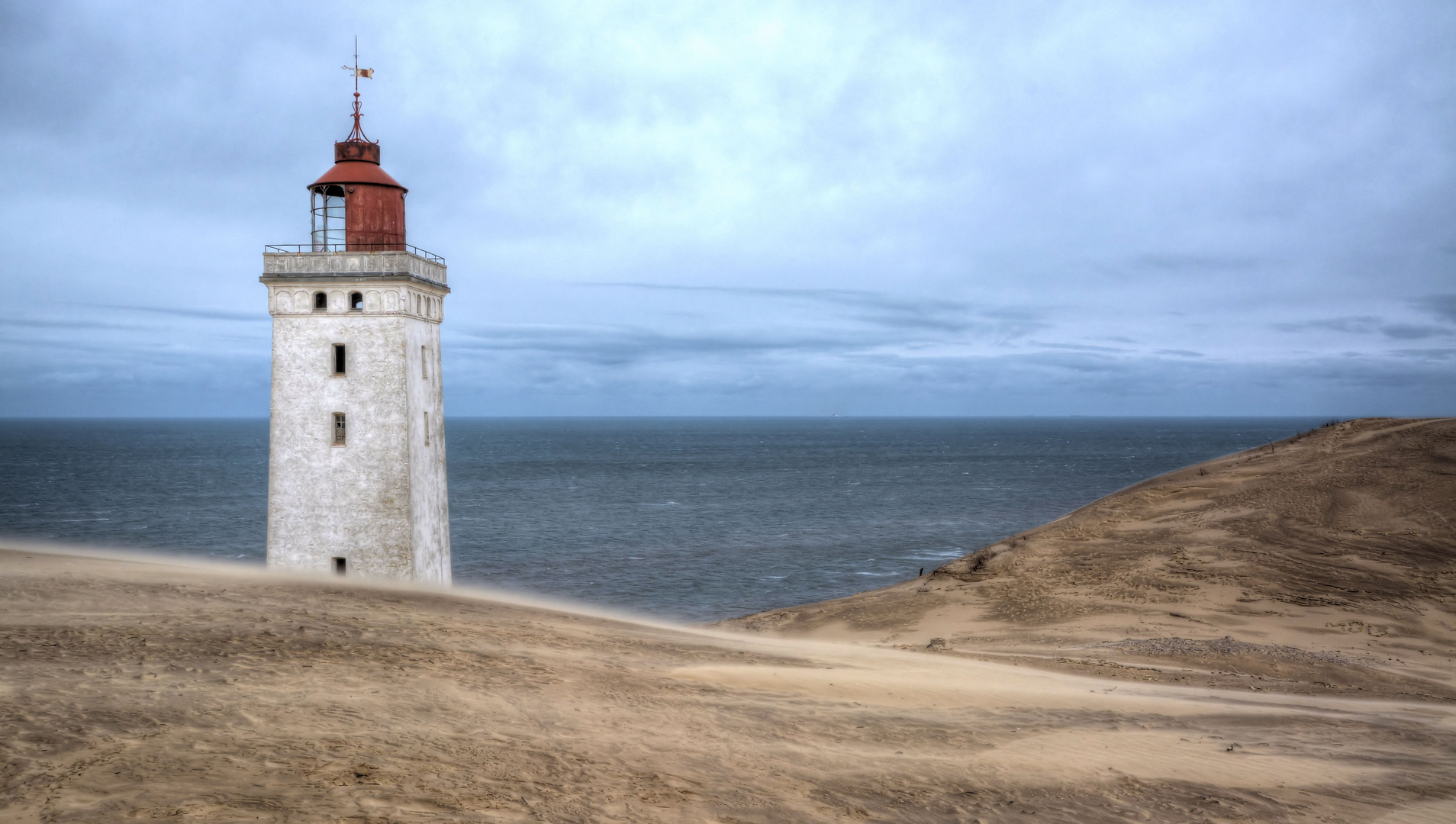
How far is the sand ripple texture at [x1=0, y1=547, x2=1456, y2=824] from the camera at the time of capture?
371 inches

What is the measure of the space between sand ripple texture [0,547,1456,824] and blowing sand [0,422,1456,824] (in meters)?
0.05

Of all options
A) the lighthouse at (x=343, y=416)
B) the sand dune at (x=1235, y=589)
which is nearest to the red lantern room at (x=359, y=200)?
the lighthouse at (x=343, y=416)

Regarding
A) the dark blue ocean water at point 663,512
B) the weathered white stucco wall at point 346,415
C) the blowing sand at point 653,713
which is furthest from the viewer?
the dark blue ocean water at point 663,512

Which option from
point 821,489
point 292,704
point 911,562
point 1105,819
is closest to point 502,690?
point 292,704

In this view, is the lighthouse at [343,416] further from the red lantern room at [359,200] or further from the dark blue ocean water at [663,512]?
the dark blue ocean water at [663,512]

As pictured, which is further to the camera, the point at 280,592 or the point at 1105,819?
the point at 280,592

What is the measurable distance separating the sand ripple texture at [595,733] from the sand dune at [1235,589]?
9.99 ft

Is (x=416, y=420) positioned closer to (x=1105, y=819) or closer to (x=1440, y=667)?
(x=1105, y=819)

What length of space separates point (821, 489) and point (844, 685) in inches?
2760

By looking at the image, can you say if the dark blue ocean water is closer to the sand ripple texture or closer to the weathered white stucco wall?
the weathered white stucco wall

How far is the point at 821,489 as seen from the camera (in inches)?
3354

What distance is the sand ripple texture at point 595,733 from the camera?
30.9 feet

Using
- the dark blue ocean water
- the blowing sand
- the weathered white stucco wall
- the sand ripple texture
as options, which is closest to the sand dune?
the blowing sand

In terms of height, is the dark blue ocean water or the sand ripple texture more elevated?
the sand ripple texture
